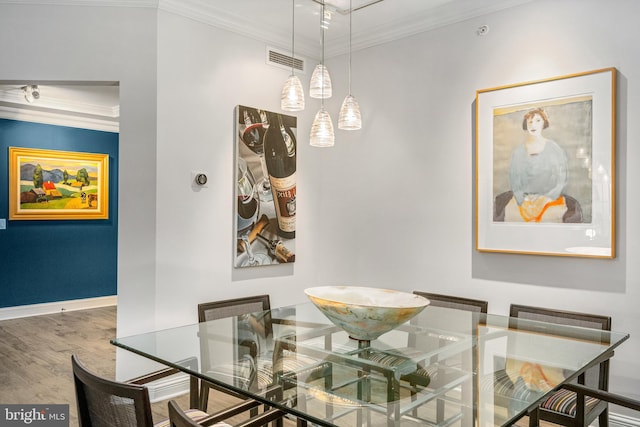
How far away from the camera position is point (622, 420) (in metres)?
2.75

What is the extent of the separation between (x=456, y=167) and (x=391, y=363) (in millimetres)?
1967

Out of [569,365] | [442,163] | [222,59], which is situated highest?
[222,59]

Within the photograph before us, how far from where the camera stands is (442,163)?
11.4ft

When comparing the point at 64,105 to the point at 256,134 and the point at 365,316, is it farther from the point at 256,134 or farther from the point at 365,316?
the point at 365,316

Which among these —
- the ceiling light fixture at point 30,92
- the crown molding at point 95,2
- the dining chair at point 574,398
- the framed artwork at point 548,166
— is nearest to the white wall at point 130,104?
the crown molding at point 95,2

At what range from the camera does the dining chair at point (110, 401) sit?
134cm

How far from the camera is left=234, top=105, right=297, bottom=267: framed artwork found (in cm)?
365

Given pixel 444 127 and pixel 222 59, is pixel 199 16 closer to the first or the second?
pixel 222 59

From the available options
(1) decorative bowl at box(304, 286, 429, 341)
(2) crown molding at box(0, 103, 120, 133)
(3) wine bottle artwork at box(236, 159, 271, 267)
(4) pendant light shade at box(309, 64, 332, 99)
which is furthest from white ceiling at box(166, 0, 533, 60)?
(2) crown molding at box(0, 103, 120, 133)

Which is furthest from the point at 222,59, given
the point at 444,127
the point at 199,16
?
the point at 444,127

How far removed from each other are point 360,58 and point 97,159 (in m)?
4.16

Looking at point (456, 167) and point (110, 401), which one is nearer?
point (110, 401)

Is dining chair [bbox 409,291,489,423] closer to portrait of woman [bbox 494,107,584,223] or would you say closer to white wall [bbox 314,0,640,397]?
white wall [bbox 314,0,640,397]

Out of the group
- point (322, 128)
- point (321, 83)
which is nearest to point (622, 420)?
point (322, 128)
